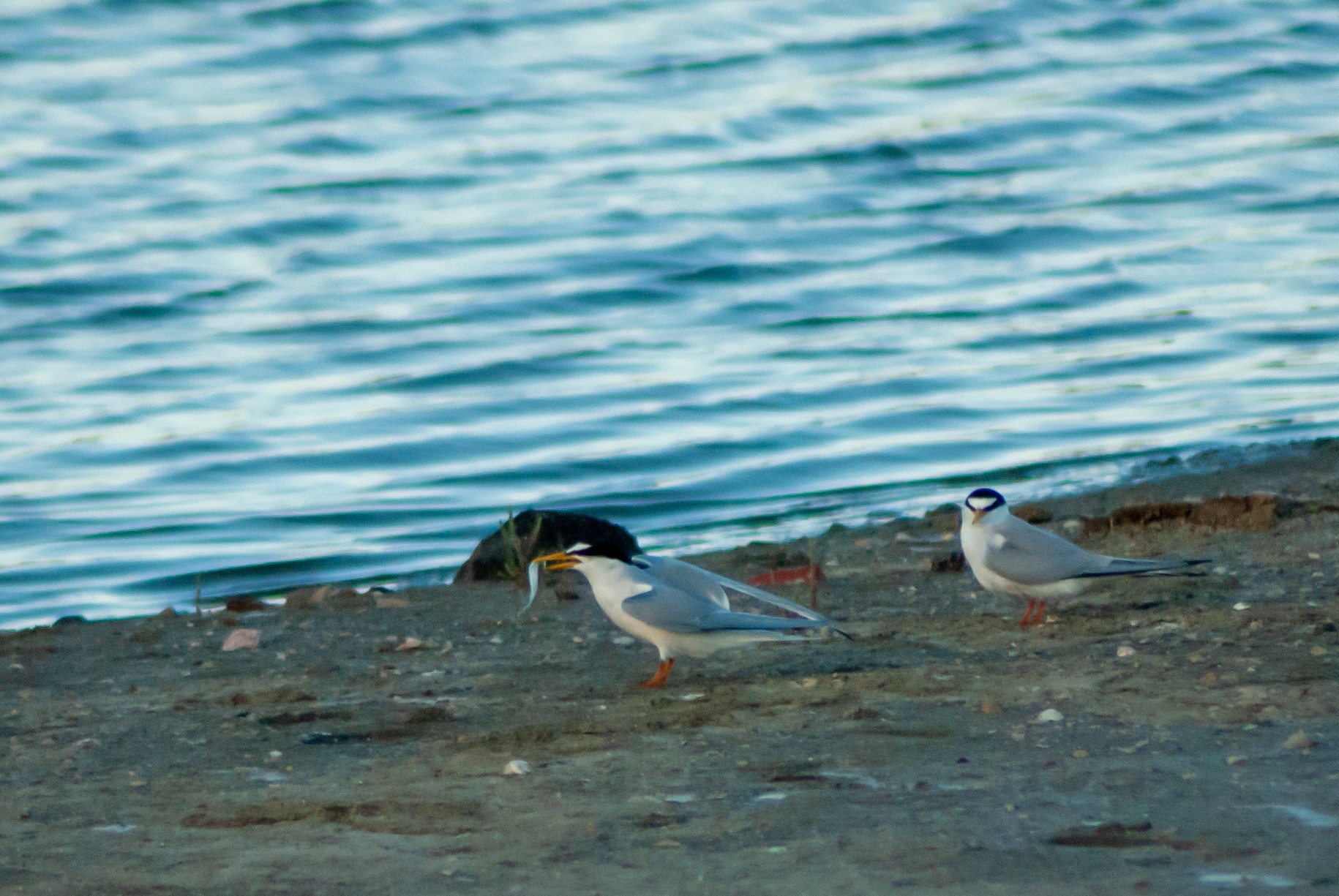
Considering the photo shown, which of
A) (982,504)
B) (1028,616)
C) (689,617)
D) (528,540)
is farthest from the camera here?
(528,540)

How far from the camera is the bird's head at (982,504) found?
5730mm

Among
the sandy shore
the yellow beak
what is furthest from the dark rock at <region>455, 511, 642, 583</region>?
the yellow beak

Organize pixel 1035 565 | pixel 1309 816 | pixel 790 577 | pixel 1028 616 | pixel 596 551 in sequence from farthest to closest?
pixel 790 577
pixel 1028 616
pixel 1035 565
pixel 596 551
pixel 1309 816

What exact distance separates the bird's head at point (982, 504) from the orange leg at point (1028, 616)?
294 millimetres

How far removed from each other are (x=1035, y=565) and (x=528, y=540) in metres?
2.20

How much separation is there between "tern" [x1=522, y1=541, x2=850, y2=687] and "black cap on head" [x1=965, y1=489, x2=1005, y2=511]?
678mm

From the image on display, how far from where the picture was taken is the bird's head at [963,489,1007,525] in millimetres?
5730

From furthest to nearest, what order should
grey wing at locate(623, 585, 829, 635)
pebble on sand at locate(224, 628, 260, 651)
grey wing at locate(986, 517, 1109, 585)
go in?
pebble on sand at locate(224, 628, 260, 651)
grey wing at locate(986, 517, 1109, 585)
grey wing at locate(623, 585, 829, 635)

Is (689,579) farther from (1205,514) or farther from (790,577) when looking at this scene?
(1205,514)

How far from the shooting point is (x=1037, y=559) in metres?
5.41

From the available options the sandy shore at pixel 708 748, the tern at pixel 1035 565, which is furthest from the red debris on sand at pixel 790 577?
the tern at pixel 1035 565

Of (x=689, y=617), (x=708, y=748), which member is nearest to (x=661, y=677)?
(x=689, y=617)

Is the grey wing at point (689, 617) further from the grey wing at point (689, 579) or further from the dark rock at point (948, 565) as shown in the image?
the dark rock at point (948, 565)

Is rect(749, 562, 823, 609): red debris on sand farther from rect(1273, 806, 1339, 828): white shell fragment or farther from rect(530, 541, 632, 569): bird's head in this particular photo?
rect(1273, 806, 1339, 828): white shell fragment
